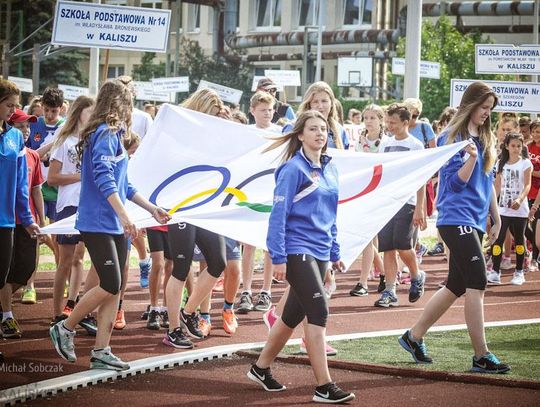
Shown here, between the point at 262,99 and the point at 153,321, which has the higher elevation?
the point at 262,99

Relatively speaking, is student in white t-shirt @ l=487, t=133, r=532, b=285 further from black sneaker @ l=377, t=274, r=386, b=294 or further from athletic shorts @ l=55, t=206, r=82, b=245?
athletic shorts @ l=55, t=206, r=82, b=245

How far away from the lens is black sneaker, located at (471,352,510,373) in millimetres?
8578

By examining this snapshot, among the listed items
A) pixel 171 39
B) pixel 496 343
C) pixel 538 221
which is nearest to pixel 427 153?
pixel 496 343

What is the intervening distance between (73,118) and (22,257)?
136cm

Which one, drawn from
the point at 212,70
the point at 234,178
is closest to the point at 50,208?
the point at 234,178

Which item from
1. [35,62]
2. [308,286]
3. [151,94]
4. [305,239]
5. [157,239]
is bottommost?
[157,239]

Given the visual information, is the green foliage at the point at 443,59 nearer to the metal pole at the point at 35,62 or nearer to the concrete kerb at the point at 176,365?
the metal pole at the point at 35,62

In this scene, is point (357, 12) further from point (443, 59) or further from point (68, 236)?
point (68, 236)

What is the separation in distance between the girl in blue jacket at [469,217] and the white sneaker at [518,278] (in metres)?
6.58

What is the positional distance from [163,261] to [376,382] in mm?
3323

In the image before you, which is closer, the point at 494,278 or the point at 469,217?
the point at 469,217

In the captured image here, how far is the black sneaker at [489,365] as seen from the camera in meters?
8.58

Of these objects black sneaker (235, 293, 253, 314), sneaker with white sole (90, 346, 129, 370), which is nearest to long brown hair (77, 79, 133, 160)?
sneaker with white sole (90, 346, 129, 370)

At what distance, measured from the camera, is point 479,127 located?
30.0 feet
